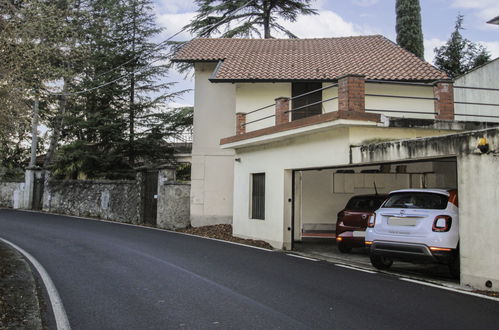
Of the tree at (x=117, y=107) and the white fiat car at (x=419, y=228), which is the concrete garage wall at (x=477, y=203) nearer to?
the white fiat car at (x=419, y=228)

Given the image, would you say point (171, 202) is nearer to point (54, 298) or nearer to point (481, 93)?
point (54, 298)

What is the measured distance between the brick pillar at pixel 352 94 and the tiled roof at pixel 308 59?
634cm

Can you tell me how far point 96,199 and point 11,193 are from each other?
11.0 metres

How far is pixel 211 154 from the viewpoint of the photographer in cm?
2009

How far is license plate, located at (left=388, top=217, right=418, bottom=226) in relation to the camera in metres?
8.39

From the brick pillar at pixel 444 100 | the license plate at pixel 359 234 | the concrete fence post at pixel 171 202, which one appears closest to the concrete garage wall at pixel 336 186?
the license plate at pixel 359 234

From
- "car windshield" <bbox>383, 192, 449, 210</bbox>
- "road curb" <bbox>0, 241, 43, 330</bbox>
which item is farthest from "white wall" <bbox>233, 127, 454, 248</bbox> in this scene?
"road curb" <bbox>0, 241, 43, 330</bbox>

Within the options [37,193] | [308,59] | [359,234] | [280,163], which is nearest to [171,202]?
[280,163]

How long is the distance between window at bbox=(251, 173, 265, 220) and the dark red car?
2926 mm

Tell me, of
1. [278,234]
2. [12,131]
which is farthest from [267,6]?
[12,131]

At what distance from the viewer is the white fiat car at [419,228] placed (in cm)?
809

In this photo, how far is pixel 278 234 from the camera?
1352 centimetres

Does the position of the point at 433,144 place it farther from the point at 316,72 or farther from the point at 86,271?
the point at 316,72

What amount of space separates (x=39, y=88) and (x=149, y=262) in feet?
15.3
